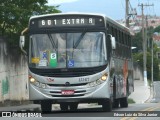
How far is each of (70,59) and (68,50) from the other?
0.35 metres

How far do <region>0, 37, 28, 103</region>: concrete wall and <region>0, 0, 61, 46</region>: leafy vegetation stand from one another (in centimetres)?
96

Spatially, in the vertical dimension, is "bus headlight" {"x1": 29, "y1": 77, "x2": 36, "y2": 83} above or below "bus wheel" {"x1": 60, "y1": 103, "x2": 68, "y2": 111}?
above

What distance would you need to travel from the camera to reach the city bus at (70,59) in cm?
2055

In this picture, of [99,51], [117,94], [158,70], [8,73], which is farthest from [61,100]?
[158,70]

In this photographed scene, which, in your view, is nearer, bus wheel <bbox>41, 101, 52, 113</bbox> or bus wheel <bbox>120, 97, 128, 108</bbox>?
bus wheel <bbox>41, 101, 52, 113</bbox>

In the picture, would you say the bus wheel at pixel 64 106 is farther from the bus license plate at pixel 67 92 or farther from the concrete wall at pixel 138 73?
the concrete wall at pixel 138 73

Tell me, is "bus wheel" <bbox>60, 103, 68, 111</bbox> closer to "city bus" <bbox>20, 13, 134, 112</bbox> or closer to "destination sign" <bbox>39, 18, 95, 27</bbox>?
"city bus" <bbox>20, 13, 134, 112</bbox>

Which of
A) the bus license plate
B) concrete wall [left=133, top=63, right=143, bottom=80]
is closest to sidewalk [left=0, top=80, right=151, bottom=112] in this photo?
the bus license plate

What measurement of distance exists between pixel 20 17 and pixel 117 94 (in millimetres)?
8293

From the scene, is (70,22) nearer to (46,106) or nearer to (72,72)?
(72,72)

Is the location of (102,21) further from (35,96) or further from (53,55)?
(35,96)

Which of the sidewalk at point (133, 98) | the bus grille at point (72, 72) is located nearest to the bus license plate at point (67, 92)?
the bus grille at point (72, 72)

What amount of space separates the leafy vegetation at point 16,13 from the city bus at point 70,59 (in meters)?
8.45

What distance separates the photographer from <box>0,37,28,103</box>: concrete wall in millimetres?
29405
